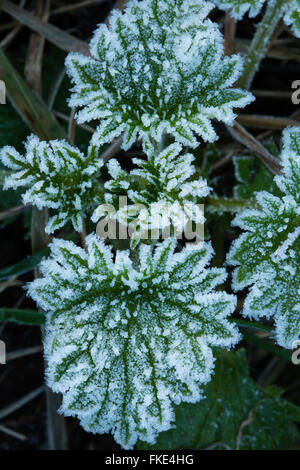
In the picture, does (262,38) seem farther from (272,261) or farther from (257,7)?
(272,261)

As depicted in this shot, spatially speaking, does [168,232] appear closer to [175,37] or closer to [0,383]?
[175,37]

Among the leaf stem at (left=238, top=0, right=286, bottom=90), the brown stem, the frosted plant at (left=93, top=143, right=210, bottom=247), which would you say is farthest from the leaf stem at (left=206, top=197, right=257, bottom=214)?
the leaf stem at (left=238, top=0, right=286, bottom=90)

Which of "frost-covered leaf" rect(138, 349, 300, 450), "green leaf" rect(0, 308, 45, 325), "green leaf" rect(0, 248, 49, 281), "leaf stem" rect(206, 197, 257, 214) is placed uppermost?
"leaf stem" rect(206, 197, 257, 214)

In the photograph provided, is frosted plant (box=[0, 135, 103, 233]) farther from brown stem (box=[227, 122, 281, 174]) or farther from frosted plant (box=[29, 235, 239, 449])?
brown stem (box=[227, 122, 281, 174])

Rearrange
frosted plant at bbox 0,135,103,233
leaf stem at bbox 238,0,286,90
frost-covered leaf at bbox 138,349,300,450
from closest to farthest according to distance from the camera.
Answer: frosted plant at bbox 0,135,103,233
leaf stem at bbox 238,0,286,90
frost-covered leaf at bbox 138,349,300,450

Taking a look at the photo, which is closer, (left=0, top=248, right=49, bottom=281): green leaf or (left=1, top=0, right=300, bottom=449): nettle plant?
(left=1, top=0, right=300, bottom=449): nettle plant
